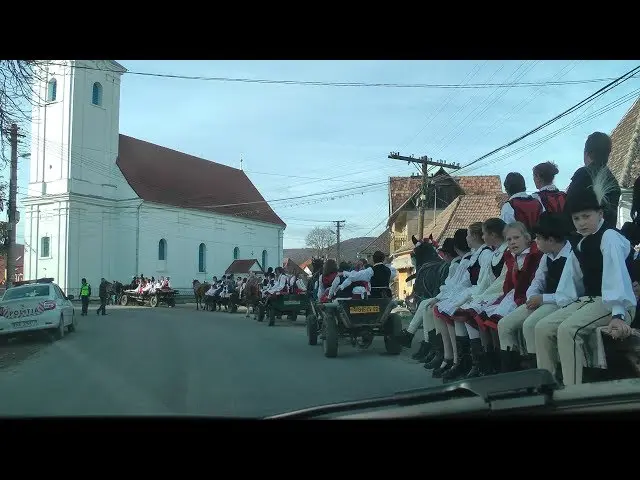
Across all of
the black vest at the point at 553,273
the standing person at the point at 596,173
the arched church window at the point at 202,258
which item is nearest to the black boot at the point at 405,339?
the black vest at the point at 553,273

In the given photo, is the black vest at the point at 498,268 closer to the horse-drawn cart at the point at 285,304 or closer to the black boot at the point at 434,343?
the black boot at the point at 434,343

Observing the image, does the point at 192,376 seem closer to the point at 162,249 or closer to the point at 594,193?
the point at 594,193

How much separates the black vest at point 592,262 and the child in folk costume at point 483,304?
178 cm

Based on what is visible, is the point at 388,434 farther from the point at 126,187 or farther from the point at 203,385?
the point at 126,187

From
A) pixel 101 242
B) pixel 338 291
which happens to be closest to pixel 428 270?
pixel 338 291

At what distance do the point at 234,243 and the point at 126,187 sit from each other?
13.8 meters

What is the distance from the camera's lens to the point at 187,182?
207 feet

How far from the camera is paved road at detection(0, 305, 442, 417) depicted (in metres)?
7.17

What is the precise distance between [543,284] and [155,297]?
33028 mm

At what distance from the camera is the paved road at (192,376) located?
23.5 feet
